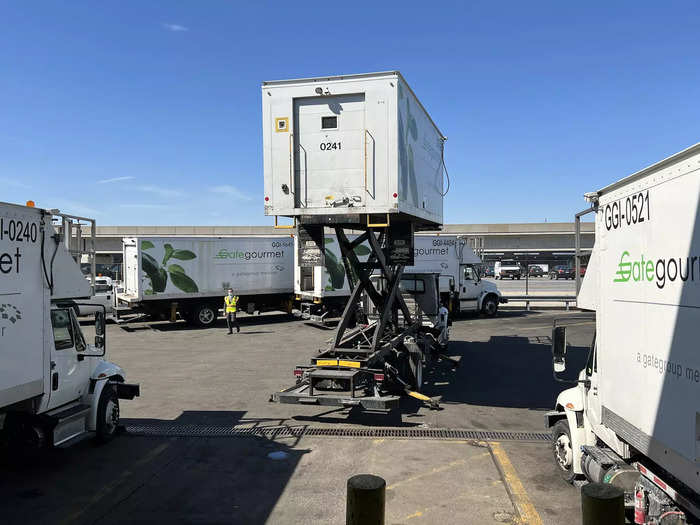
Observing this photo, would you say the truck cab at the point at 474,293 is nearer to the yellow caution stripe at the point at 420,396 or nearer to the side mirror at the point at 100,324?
the yellow caution stripe at the point at 420,396

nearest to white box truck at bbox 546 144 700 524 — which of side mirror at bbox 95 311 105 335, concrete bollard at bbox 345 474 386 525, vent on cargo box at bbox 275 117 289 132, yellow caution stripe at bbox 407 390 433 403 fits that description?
concrete bollard at bbox 345 474 386 525

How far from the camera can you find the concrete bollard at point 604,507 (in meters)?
3.46

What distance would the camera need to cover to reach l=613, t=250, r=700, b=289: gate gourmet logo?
3.78m

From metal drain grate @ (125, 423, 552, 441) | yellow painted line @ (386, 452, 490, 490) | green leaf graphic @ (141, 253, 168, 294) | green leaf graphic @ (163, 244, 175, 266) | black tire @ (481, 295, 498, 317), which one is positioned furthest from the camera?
black tire @ (481, 295, 498, 317)

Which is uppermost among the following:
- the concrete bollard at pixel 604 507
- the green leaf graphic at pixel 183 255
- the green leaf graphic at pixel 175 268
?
the green leaf graphic at pixel 183 255

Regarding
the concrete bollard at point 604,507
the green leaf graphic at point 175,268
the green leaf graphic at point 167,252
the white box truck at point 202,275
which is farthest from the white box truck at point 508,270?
the concrete bollard at point 604,507

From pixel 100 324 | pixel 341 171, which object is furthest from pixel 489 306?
pixel 100 324

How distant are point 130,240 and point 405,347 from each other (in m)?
14.4

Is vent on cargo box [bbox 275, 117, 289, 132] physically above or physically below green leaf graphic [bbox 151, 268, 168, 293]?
above

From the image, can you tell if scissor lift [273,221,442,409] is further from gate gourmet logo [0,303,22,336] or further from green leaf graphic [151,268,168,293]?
green leaf graphic [151,268,168,293]

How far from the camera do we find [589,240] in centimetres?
4600

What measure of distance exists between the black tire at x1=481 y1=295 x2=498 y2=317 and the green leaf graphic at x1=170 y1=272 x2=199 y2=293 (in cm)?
1291

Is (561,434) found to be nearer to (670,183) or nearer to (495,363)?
(670,183)

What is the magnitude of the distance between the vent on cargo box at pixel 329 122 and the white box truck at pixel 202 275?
44.3 ft
